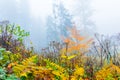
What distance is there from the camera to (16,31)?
7.72 m

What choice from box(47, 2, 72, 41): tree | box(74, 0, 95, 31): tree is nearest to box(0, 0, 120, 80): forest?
box(47, 2, 72, 41): tree

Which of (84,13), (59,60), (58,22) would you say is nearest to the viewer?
(59,60)

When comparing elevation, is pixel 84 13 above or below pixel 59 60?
above

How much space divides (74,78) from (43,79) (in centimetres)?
44

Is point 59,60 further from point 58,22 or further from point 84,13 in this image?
point 84,13

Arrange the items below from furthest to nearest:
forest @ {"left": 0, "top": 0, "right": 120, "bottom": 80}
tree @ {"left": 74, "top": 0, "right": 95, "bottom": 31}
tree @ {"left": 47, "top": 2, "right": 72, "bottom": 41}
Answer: tree @ {"left": 74, "top": 0, "right": 95, "bottom": 31}, tree @ {"left": 47, "top": 2, "right": 72, "bottom": 41}, forest @ {"left": 0, "top": 0, "right": 120, "bottom": 80}

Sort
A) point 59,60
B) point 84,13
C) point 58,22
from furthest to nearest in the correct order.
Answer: point 84,13 → point 58,22 → point 59,60

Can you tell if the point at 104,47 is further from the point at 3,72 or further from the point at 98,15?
the point at 98,15

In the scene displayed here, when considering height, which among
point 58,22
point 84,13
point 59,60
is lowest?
point 59,60

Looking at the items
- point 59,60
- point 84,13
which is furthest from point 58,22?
point 59,60

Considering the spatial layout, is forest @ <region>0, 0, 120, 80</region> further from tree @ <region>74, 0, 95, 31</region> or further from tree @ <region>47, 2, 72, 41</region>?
tree @ <region>74, 0, 95, 31</region>

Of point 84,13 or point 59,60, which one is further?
point 84,13

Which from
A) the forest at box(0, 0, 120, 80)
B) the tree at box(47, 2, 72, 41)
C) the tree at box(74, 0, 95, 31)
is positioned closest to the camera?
the forest at box(0, 0, 120, 80)

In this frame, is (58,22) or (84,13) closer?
(58,22)
